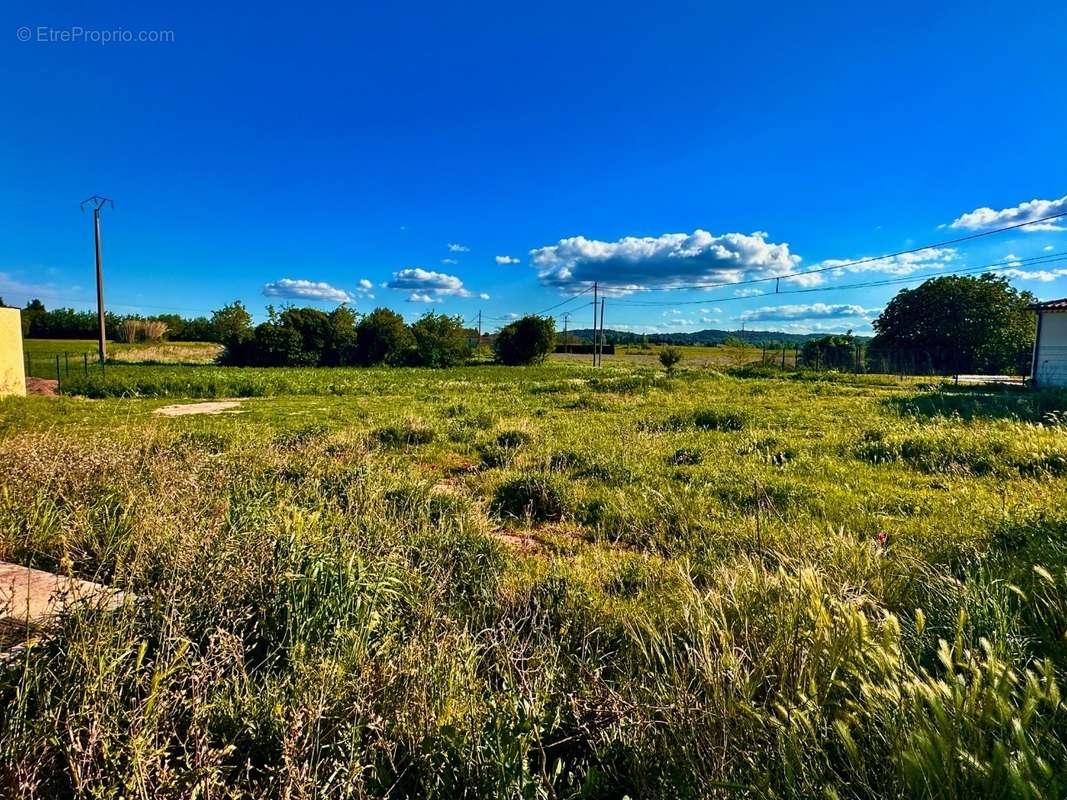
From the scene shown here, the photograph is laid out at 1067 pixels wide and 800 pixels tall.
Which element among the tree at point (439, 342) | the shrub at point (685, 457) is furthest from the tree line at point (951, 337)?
the shrub at point (685, 457)

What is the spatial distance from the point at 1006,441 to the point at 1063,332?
1867 cm

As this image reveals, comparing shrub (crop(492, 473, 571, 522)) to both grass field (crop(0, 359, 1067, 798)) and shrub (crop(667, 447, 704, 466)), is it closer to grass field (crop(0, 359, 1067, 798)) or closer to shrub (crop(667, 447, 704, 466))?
grass field (crop(0, 359, 1067, 798))

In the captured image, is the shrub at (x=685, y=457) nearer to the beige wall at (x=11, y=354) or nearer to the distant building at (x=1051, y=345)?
the beige wall at (x=11, y=354)

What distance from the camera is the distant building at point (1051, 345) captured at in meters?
19.4

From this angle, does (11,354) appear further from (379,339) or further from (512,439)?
(379,339)

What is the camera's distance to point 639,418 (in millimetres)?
11031

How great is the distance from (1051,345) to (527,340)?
30894mm

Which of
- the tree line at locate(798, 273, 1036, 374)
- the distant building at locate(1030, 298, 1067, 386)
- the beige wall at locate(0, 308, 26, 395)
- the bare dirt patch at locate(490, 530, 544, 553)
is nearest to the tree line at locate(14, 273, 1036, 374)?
the tree line at locate(798, 273, 1036, 374)

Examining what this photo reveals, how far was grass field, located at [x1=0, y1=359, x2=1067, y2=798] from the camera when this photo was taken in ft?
5.00

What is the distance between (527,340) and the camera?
43.0 m

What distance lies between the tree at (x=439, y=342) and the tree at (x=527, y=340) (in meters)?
3.42

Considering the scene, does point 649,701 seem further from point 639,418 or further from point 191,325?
point 191,325

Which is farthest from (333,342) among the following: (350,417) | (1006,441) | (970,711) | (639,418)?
(970,711)

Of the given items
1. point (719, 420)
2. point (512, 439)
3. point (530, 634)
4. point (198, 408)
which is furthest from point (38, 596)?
point (198, 408)
